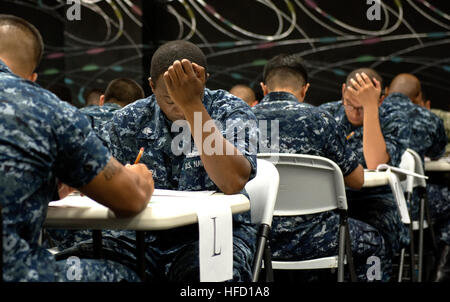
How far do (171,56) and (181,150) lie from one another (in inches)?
14.8

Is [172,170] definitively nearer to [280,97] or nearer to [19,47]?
[19,47]

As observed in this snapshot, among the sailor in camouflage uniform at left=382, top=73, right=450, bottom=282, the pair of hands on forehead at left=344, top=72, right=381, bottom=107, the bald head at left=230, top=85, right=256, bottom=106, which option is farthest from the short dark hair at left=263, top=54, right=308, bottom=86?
the bald head at left=230, top=85, right=256, bottom=106

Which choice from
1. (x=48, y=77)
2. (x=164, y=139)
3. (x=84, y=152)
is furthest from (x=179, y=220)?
(x=48, y=77)

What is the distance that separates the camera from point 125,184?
5.47 feet

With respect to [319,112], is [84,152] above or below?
below

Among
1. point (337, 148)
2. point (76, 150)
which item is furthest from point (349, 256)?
point (76, 150)

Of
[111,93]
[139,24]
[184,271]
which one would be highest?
[139,24]

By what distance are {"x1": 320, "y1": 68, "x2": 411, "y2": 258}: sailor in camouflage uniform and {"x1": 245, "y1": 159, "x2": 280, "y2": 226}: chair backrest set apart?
1.27 metres

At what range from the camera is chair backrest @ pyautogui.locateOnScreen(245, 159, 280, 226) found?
2.43 metres

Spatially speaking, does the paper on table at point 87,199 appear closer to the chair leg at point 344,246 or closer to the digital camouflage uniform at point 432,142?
the chair leg at point 344,246

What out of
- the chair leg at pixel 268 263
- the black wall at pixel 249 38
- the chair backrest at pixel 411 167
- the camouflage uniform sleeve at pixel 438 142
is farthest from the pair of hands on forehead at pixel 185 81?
the black wall at pixel 249 38

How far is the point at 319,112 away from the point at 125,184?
5.30 ft

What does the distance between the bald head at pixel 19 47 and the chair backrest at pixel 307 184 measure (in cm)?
129

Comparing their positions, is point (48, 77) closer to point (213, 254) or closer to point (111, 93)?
point (111, 93)
